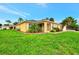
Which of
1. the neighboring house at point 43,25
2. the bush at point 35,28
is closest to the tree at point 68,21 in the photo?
the neighboring house at point 43,25

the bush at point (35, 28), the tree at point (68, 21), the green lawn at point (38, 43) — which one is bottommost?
the green lawn at point (38, 43)

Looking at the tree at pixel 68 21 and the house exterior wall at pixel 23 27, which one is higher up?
the tree at pixel 68 21

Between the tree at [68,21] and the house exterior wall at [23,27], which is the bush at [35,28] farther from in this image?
the tree at [68,21]

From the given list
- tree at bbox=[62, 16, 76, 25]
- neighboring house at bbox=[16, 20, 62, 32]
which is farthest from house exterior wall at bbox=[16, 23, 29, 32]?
tree at bbox=[62, 16, 76, 25]

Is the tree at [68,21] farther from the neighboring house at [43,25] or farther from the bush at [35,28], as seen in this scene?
the bush at [35,28]

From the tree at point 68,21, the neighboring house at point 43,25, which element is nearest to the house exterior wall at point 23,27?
the neighboring house at point 43,25

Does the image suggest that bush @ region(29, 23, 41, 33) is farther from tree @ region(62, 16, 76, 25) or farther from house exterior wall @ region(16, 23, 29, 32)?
tree @ region(62, 16, 76, 25)

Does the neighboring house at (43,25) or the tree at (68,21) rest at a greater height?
the tree at (68,21)

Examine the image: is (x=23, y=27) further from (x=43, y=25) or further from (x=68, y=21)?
(x=68, y=21)

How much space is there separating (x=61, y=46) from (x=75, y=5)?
1.55 feet

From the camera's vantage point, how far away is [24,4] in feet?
7.86

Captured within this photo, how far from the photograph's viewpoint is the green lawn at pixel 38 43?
2361 millimetres

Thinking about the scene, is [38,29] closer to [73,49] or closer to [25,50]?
[25,50]

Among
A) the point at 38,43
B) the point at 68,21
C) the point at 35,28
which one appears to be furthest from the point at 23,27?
the point at 68,21
